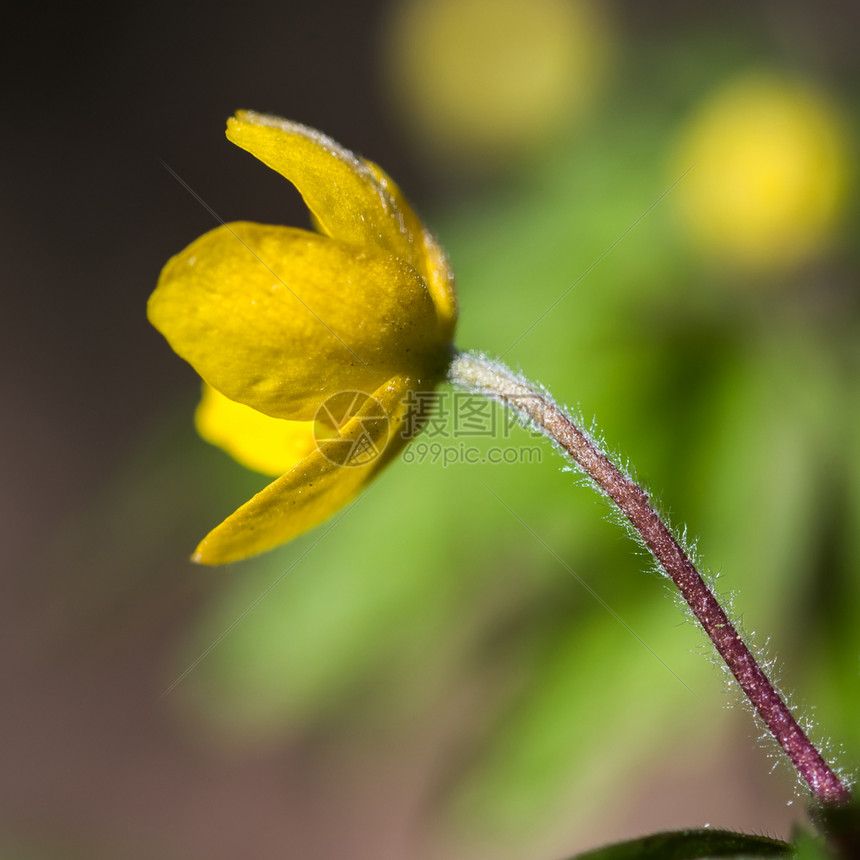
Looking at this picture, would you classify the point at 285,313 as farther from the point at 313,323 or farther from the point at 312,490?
the point at 312,490

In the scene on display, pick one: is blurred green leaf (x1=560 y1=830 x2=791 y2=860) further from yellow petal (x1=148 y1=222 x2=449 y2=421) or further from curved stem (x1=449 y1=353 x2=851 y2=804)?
yellow petal (x1=148 y1=222 x2=449 y2=421)

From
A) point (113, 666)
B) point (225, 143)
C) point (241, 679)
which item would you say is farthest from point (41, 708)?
point (225, 143)

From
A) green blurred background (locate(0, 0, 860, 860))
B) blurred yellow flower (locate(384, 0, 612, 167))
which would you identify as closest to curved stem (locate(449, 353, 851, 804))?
green blurred background (locate(0, 0, 860, 860))

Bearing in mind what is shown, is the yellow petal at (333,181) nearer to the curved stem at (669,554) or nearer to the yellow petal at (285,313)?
the yellow petal at (285,313)

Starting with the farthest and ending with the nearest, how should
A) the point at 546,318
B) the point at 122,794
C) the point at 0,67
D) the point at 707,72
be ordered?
the point at 0,67, the point at 122,794, the point at 707,72, the point at 546,318

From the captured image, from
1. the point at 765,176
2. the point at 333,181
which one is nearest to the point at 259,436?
the point at 333,181

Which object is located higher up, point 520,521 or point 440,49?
point 440,49

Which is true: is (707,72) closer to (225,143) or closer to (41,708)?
(225,143)
